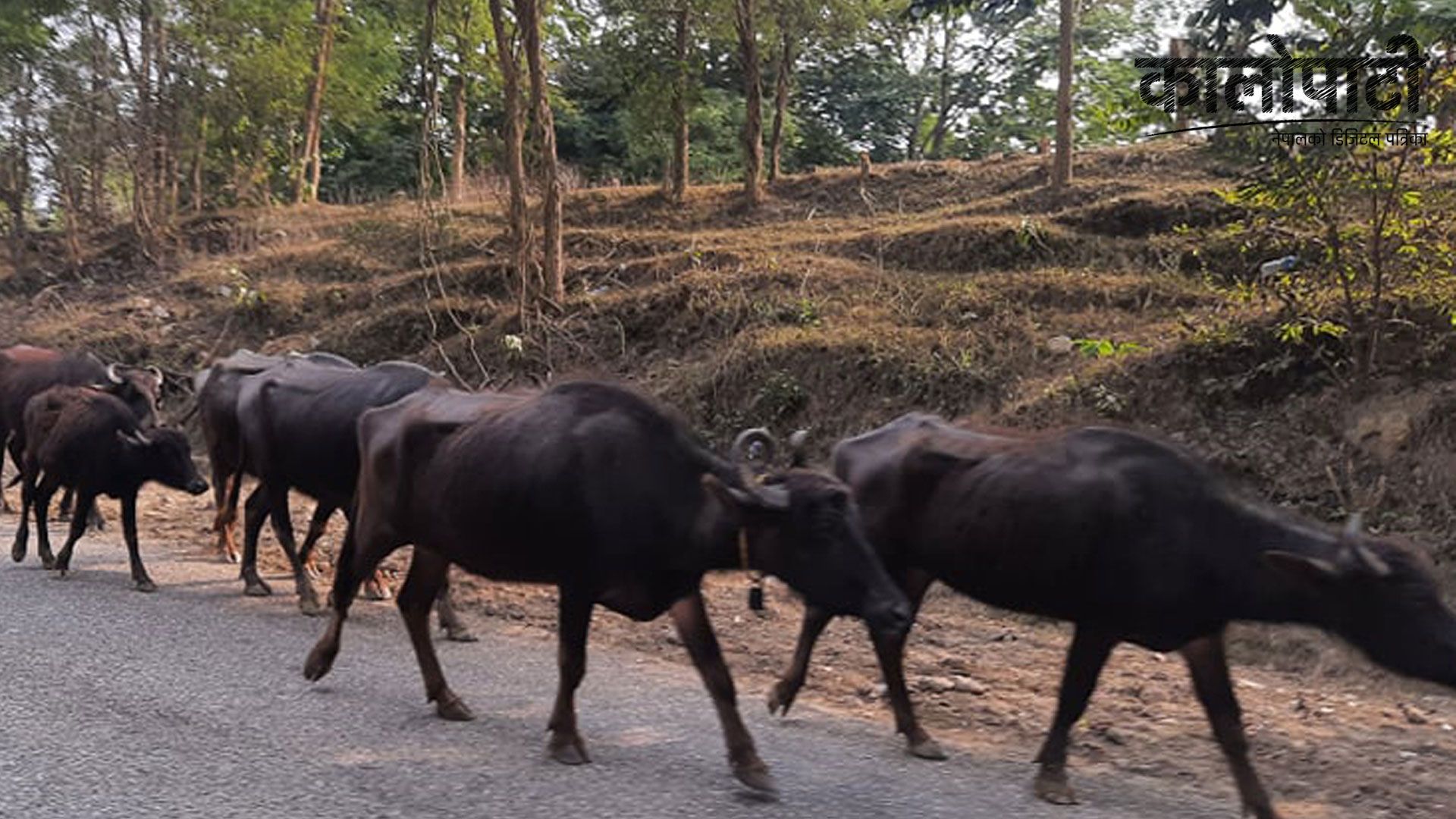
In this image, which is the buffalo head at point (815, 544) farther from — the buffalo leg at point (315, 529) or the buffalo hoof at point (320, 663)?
the buffalo leg at point (315, 529)

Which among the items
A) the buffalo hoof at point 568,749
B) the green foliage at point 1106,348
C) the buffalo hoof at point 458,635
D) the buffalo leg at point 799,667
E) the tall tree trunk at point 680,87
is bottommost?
the buffalo hoof at point 458,635

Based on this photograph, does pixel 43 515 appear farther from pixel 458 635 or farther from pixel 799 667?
pixel 799 667

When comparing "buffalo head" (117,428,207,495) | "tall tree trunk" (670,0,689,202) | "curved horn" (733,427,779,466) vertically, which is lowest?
"buffalo head" (117,428,207,495)

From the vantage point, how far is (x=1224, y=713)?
5168mm

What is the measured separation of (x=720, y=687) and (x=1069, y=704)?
58.7 inches

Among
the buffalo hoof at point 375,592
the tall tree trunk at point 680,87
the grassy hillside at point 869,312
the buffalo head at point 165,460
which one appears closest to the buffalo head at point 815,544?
the buffalo hoof at point 375,592

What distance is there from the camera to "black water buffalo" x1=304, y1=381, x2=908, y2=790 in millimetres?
5328

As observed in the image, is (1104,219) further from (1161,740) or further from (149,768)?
(149,768)

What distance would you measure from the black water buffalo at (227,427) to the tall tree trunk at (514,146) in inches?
224

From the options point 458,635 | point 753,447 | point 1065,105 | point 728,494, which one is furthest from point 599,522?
point 1065,105

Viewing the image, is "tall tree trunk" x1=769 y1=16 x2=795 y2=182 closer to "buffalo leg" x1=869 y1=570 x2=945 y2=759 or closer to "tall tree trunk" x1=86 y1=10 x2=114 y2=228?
"tall tree trunk" x1=86 y1=10 x2=114 y2=228

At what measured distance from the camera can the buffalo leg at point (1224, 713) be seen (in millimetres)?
5039

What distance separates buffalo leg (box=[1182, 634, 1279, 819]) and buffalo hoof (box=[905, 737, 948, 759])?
47.3 inches

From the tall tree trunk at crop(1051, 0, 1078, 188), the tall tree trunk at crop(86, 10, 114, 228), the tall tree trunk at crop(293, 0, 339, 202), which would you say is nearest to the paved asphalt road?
the tall tree trunk at crop(1051, 0, 1078, 188)
